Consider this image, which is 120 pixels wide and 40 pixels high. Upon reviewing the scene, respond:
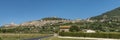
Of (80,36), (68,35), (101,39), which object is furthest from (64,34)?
(101,39)

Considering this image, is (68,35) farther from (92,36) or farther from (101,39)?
(101,39)

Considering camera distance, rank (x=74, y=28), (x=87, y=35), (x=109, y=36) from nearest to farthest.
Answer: (x=109, y=36) < (x=87, y=35) < (x=74, y=28)

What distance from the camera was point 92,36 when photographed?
93250mm

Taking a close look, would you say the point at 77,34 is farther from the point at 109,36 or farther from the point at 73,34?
the point at 109,36

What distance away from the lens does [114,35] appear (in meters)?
85.9

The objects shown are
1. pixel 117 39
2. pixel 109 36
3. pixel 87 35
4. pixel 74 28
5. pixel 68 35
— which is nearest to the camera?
pixel 117 39

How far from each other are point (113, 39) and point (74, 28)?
72447 millimetres

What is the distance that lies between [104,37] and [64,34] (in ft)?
58.8

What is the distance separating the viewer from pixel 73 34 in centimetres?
9938

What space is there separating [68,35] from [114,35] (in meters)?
19.0

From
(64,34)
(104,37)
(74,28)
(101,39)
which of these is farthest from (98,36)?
(74,28)

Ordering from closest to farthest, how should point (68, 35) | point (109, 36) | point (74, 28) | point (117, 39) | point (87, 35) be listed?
1. point (117, 39)
2. point (109, 36)
3. point (87, 35)
4. point (68, 35)
5. point (74, 28)

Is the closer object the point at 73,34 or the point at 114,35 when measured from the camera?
the point at 114,35

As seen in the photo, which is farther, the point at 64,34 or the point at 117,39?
the point at 64,34
